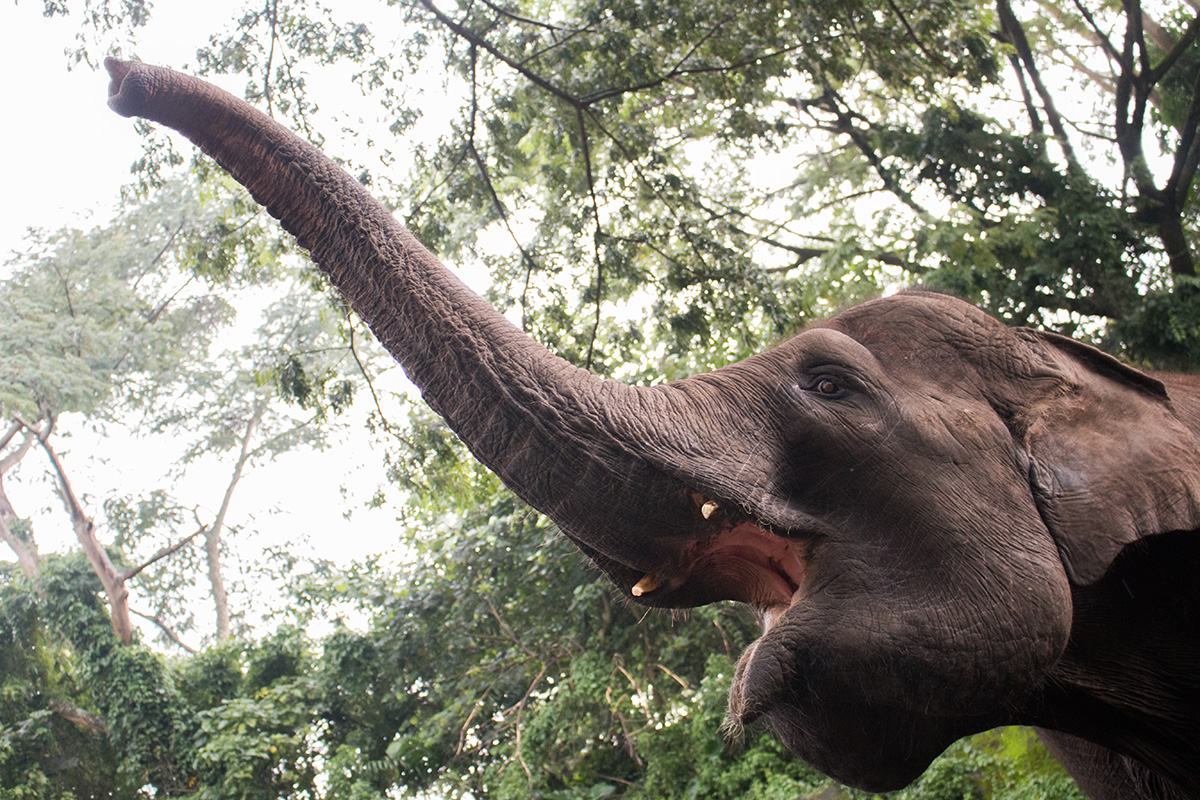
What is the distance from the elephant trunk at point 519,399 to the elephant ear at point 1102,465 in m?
0.67

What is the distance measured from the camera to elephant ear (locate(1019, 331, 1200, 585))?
161cm

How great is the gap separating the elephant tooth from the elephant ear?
748 millimetres

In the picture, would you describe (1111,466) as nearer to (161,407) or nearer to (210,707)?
(210,707)

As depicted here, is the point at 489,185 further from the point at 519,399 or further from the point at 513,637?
the point at 513,637

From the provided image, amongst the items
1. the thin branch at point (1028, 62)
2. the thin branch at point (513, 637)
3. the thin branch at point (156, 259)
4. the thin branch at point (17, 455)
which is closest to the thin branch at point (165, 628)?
the thin branch at point (17, 455)

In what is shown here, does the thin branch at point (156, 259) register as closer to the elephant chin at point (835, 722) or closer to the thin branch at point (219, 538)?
the thin branch at point (219, 538)

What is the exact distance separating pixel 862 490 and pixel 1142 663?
0.81 meters

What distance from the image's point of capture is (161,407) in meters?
16.6

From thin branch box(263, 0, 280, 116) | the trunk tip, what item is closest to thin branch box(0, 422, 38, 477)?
thin branch box(263, 0, 280, 116)

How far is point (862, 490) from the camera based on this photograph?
5.29 feet

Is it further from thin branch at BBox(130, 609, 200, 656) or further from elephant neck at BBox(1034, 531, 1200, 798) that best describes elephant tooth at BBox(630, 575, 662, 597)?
thin branch at BBox(130, 609, 200, 656)

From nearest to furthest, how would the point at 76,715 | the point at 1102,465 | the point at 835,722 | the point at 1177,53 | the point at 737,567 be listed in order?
the point at 835,722 → the point at 1102,465 → the point at 737,567 → the point at 1177,53 → the point at 76,715

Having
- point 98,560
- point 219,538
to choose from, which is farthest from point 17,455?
point 98,560

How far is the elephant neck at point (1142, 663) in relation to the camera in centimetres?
180
